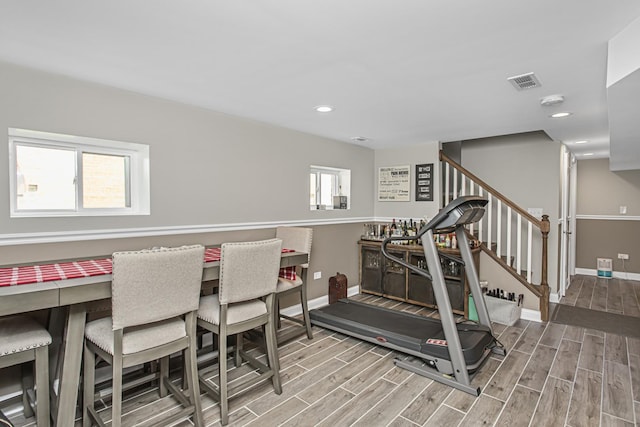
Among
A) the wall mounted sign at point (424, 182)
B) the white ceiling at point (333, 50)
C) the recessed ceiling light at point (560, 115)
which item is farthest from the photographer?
the wall mounted sign at point (424, 182)

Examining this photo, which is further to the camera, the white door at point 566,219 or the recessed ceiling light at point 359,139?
the white door at point 566,219

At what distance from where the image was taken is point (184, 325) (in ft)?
6.80

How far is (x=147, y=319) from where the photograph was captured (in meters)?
1.86

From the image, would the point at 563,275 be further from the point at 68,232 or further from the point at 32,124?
the point at 32,124

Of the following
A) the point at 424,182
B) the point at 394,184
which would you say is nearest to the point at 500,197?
the point at 424,182

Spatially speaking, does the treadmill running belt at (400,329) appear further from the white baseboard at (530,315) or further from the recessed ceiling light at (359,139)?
the recessed ceiling light at (359,139)

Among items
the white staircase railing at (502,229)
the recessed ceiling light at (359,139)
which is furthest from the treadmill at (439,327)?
the recessed ceiling light at (359,139)

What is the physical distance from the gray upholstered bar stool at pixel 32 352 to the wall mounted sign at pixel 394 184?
4259 mm

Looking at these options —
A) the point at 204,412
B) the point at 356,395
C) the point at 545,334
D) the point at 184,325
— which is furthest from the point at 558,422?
the point at 184,325

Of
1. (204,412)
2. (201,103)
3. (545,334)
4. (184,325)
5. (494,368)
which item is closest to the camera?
(184,325)

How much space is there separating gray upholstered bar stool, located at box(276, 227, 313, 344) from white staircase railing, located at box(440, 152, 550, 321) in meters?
2.37

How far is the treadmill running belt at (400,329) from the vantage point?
9.00 ft

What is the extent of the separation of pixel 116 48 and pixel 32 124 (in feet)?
2.96

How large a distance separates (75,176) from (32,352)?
1.36 meters
